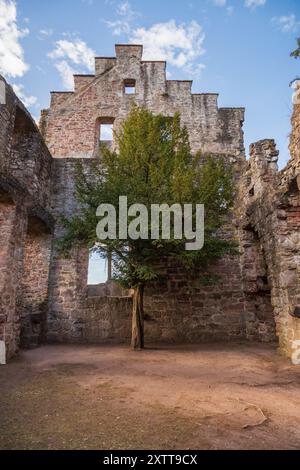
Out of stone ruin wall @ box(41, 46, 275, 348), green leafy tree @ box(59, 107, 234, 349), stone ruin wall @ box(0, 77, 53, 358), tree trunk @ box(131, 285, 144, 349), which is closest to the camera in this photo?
stone ruin wall @ box(0, 77, 53, 358)

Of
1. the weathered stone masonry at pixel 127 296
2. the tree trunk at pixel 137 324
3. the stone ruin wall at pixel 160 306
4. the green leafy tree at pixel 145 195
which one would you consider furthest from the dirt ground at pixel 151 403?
the stone ruin wall at pixel 160 306

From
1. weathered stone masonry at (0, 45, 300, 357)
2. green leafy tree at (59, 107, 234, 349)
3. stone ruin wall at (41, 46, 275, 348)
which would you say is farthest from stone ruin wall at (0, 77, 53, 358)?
green leafy tree at (59, 107, 234, 349)

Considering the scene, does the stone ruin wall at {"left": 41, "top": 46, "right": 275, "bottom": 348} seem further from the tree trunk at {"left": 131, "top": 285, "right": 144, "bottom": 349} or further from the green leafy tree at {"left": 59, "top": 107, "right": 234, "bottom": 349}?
the green leafy tree at {"left": 59, "top": 107, "right": 234, "bottom": 349}

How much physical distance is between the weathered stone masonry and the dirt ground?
1510 millimetres

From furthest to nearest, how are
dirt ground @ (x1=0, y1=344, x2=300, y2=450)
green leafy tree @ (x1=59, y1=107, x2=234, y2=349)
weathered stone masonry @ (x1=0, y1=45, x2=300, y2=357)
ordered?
1. green leafy tree @ (x1=59, y1=107, x2=234, y2=349)
2. weathered stone masonry @ (x1=0, y1=45, x2=300, y2=357)
3. dirt ground @ (x1=0, y1=344, x2=300, y2=450)

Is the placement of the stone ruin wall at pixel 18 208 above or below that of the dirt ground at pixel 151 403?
above

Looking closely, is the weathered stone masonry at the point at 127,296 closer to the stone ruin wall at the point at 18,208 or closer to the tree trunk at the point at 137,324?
the stone ruin wall at the point at 18,208

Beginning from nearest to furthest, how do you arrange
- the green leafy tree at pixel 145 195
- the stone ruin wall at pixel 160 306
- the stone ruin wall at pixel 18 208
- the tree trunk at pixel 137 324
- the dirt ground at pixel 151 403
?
the dirt ground at pixel 151 403
the stone ruin wall at pixel 18 208
the green leafy tree at pixel 145 195
the tree trunk at pixel 137 324
the stone ruin wall at pixel 160 306

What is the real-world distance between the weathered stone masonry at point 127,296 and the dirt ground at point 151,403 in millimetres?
1510

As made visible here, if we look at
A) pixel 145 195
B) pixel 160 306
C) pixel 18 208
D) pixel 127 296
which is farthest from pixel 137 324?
pixel 18 208

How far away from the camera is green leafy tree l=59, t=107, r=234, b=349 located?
609cm

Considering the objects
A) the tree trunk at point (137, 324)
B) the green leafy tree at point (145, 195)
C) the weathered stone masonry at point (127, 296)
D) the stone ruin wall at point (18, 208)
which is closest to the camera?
the weathered stone masonry at point (127, 296)

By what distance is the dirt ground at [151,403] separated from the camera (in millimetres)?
2299

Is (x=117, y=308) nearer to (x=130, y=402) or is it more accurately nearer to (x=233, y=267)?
(x=233, y=267)
